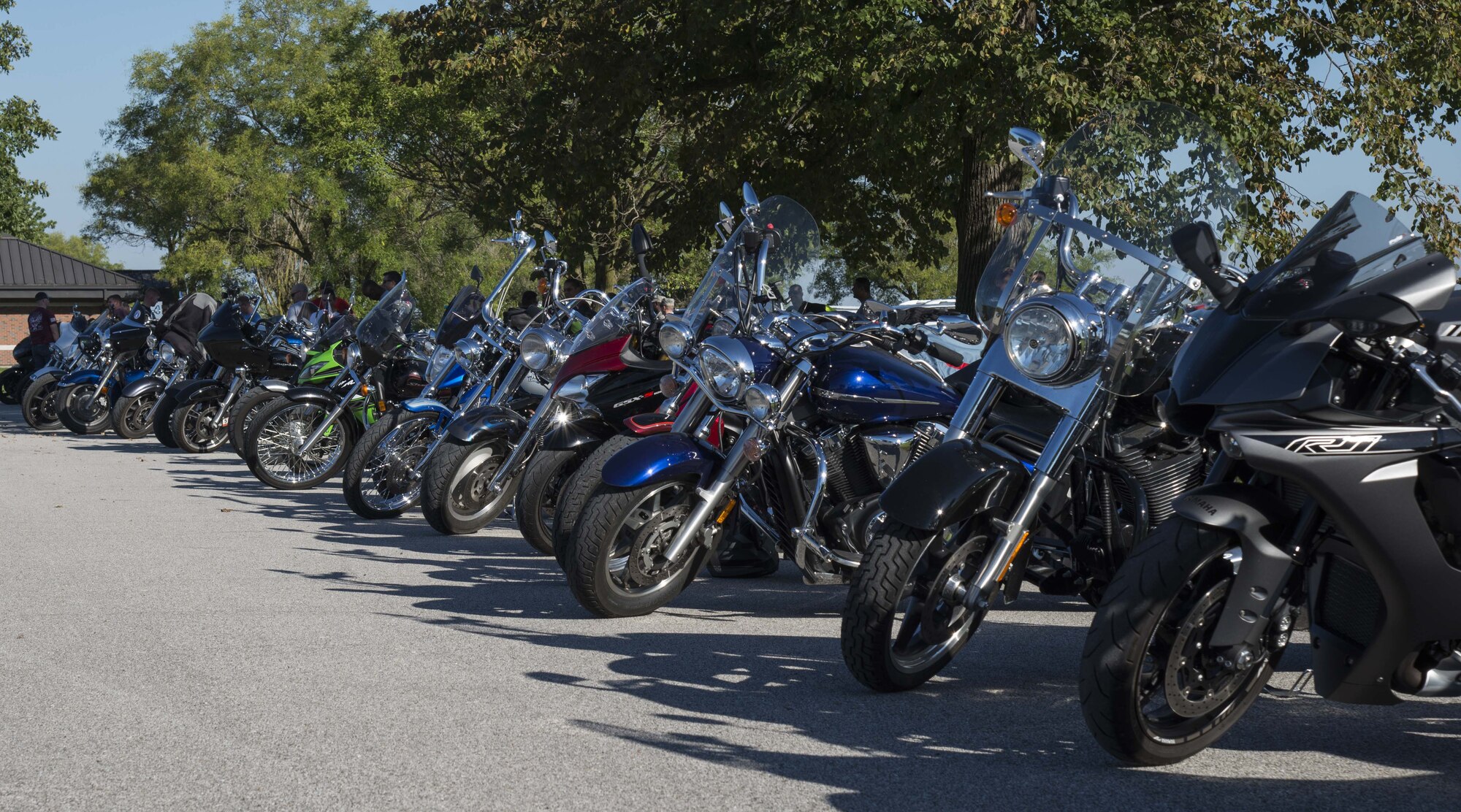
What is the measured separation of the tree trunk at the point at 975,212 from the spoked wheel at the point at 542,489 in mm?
9622

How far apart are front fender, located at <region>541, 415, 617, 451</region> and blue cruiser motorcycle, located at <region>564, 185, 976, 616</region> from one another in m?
1.31

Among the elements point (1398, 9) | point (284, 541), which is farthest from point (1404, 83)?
point (284, 541)

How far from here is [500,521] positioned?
9367 mm

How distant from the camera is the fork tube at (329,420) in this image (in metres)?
11.0

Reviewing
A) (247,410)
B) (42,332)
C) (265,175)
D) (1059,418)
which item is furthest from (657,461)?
(265,175)

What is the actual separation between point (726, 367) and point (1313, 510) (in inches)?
104

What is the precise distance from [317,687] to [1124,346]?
2.75m

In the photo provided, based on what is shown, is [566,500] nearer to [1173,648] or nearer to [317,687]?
[317,687]

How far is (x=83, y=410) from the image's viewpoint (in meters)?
18.0

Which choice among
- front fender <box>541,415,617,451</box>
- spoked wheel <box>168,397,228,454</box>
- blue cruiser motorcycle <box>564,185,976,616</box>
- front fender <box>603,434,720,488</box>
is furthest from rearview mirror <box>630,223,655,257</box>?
spoked wheel <box>168,397,228,454</box>

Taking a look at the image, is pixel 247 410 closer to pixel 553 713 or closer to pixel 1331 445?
pixel 553 713

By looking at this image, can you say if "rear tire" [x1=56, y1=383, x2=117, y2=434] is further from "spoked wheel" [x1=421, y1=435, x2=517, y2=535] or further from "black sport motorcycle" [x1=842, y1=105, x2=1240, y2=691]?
"black sport motorcycle" [x1=842, y1=105, x2=1240, y2=691]

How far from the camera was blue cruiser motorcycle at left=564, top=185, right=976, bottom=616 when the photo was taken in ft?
18.6

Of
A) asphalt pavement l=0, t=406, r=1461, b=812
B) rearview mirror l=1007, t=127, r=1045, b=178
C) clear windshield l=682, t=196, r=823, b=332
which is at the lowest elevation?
asphalt pavement l=0, t=406, r=1461, b=812
